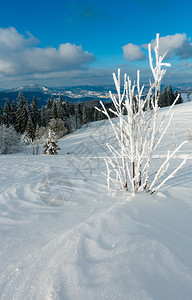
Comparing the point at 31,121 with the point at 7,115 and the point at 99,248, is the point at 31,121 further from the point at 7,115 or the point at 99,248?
the point at 99,248

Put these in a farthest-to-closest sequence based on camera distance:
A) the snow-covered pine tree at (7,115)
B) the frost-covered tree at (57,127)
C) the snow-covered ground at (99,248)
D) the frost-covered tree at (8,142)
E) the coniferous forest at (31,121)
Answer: the frost-covered tree at (57,127), the snow-covered pine tree at (7,115), the coniferous forest at (31,121), the frost-covered tree at (8,142), the snow-covered ground at (99,248)

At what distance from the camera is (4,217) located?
83.9 inches

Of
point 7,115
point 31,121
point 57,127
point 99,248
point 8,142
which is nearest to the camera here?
point 99,248

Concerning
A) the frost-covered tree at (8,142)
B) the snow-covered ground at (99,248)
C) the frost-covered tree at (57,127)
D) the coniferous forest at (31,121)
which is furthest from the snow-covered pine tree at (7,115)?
the snow-covered ground at (99,248)

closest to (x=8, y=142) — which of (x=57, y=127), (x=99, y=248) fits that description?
(x=57, y=127)

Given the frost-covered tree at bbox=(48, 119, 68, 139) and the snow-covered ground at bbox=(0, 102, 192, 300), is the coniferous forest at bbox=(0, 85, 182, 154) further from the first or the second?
the snow-covered ground at bbox=(0, 102, 192, 300)

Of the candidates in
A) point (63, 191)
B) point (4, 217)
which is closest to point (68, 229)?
point (4, 217)

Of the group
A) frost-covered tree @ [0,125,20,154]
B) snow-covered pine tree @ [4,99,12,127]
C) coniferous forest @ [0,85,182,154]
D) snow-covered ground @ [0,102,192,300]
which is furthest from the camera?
snow-covered pine tree @ [4,99,12,127]

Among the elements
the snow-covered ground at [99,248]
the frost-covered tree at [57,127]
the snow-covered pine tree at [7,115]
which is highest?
the snow-covered pine tree at [7,115]

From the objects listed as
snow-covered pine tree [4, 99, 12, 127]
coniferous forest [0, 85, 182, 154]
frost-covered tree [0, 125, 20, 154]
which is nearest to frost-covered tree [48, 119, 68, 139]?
coniferous forest [0, 85, 182, 154]

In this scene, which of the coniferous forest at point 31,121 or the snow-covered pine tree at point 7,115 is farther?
the snow-covered pine tree at point 7,115

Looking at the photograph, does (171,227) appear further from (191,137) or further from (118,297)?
(191,137)

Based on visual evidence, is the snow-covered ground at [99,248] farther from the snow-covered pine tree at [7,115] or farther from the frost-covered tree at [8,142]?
the snow-covered pine tree at [7,115]

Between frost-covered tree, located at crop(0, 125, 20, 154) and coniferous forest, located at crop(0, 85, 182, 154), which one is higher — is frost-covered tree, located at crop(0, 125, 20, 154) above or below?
below
